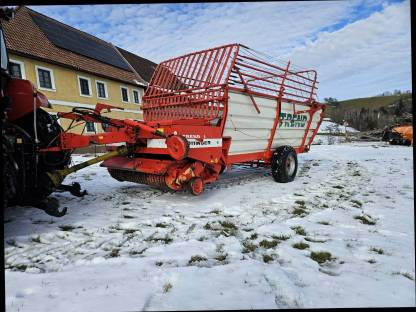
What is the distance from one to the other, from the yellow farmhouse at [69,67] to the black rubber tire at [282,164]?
1224 cm

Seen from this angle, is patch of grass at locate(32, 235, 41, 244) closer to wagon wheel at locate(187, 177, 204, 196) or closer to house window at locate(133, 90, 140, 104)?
wagon wheel at locate(187, 177, 204, 196)

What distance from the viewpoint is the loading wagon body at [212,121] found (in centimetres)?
447

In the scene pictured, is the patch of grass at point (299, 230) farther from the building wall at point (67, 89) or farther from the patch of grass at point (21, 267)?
the building wall at point (67, 89)

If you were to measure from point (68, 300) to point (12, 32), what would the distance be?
675 inches

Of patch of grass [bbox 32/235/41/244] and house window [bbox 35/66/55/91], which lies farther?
house window [bbox 35/66/55/91]

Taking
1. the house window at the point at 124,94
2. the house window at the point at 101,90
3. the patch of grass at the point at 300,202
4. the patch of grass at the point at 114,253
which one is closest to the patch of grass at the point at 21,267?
the patch of grass at the point at 114,253

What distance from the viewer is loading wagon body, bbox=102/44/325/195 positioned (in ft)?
14.7

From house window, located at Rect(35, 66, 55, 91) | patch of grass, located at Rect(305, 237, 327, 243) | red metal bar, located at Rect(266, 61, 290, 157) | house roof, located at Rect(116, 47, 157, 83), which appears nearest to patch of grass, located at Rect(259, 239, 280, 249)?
patch of grass, located at Rect(305, 237, 327, 243)


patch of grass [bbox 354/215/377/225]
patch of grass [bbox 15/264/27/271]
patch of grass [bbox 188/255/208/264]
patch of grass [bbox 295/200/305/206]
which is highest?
patch of grass [bbox 15/264/27/271]

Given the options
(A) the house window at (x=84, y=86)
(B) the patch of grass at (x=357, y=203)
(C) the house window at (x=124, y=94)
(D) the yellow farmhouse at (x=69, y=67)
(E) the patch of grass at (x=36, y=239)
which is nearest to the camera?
(E) the patch of grass at (x=36, y=239)

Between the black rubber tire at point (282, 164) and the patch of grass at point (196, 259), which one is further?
the black rubber tire at point (282, 164)

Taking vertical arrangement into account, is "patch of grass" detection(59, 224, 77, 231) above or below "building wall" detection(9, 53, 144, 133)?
below

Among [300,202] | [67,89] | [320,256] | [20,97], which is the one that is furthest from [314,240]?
[67,89]

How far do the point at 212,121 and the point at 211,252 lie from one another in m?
2.63
